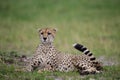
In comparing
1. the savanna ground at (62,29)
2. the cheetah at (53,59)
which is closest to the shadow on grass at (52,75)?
the savanna ground at (62,29)

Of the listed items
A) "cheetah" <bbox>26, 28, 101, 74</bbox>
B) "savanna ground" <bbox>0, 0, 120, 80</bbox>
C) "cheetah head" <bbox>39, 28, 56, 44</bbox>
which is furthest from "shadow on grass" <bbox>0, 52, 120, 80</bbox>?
"cheetah head" <bbox>39, 28, 56, 44</bbox>

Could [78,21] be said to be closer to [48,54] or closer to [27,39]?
[27,39]

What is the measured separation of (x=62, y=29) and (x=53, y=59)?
9403 millimetres

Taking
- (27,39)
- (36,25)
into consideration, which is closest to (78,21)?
(36,25)

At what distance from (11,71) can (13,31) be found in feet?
28.2

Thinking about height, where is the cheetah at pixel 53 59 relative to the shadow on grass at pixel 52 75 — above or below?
above

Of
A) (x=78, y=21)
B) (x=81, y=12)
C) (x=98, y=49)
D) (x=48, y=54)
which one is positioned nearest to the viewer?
(x=48, y=54)

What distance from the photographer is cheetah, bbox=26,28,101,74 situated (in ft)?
33.8

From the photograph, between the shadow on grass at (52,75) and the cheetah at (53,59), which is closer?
the shadow on grass at (52,75)

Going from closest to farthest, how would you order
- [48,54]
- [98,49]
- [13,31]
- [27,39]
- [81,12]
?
[48,54] < [98,49] < [27,39] < [13,31] < [81,12]

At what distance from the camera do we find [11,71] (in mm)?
10273

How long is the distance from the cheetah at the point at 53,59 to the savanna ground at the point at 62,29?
33 cm

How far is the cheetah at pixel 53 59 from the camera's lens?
10.3 meters

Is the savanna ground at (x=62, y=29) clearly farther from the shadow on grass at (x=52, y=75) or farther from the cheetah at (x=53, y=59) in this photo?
the cheetah at (x=53, y=59)
